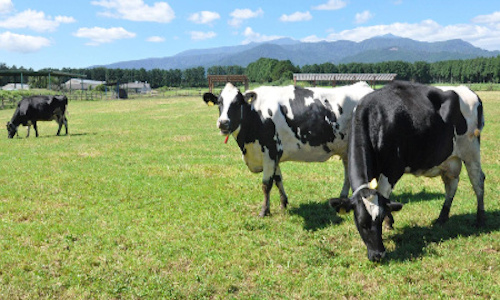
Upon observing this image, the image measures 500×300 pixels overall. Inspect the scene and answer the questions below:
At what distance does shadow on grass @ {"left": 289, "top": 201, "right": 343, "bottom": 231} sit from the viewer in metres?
7.42

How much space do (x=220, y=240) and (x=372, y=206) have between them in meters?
2.78

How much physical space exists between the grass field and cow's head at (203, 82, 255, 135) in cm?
187

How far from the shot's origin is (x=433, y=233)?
680 centimetres

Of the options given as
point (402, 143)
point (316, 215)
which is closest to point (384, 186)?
point (402, 143)

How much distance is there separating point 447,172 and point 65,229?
291 inches

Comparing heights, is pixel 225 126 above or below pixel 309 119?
below

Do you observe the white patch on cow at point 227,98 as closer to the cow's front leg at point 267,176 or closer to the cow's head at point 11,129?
the cow's front leg at point 267,176

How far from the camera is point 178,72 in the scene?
182750mm

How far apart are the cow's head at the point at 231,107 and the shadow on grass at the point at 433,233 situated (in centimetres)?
362

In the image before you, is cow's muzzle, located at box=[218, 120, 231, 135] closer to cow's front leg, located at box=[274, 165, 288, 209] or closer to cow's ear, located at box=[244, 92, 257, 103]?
cow's ear, located at box=[244, 92, 257, 103]

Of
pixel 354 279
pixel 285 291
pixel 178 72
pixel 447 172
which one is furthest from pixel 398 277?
pixel 178 72

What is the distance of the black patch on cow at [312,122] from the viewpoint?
798 cm

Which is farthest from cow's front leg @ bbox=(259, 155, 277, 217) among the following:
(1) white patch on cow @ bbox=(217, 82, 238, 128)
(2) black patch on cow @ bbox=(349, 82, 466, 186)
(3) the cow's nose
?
(2) black patch on cow @ bbox=(349, 82, 466, 186)

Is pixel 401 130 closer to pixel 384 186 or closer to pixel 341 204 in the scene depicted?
pixel 384 186
